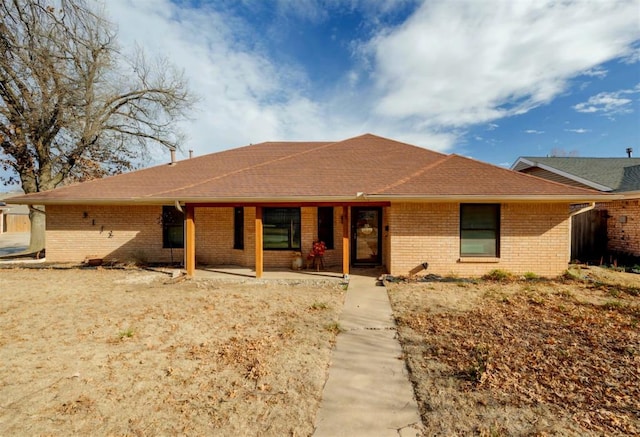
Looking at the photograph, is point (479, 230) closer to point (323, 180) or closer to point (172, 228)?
point (323, 180)

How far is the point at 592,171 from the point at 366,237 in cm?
1213

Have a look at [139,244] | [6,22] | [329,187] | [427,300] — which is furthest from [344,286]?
[6,22]

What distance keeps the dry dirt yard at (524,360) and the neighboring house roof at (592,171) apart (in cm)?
746

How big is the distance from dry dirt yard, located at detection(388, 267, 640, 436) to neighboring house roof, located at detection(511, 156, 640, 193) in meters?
7.46

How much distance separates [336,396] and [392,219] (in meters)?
6.14

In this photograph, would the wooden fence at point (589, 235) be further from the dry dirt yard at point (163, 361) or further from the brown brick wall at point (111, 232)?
the brown brick wall at point (111, 232)

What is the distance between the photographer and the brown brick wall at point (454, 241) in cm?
877

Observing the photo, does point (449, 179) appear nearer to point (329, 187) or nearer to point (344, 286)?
point (329, 187)

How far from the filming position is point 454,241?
8.82m

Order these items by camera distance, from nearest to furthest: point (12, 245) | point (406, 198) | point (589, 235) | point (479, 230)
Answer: point (406, 198) → point (479, 230) → point (589, 235) → point (12, 245)

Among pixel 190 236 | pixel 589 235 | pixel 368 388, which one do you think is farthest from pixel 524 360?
pixel 589 235

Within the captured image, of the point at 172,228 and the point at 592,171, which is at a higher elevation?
the point at 592,171

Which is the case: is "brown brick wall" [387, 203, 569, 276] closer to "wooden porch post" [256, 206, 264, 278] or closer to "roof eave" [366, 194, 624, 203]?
"roof eave" [366, 194, 624, 203]

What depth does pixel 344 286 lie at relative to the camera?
819 centimetres
